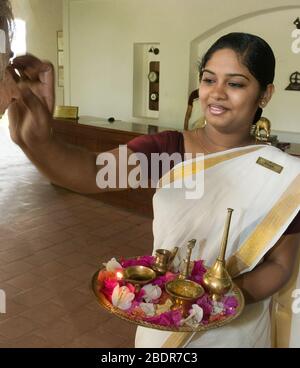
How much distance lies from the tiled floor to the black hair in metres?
1.68

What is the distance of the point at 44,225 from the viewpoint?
156 inches

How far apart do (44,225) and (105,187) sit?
9.91 ft

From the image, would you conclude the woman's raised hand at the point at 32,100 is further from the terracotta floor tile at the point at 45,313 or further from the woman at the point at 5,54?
the terracotta floor tile at the point at 45,313

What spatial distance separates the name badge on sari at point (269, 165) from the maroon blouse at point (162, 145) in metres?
0.14

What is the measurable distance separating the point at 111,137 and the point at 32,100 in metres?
3.73

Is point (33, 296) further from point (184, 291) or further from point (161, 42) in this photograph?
point (161, 42)

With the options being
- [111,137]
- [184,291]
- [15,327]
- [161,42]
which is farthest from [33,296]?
[161,42]

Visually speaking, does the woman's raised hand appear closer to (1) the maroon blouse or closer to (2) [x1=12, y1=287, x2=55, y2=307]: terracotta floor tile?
(1) the maroon blouse

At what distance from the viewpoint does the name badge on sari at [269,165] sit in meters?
1.21

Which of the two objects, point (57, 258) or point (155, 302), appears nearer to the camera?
point (155, 302)

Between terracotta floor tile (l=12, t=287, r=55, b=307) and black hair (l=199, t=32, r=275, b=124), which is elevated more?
black hair (l=199, t=32, r=275, b=124)

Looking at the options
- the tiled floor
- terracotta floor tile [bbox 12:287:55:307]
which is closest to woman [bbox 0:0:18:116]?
the tiled floor

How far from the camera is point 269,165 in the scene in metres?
1.21

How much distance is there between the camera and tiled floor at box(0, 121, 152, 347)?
233cm
